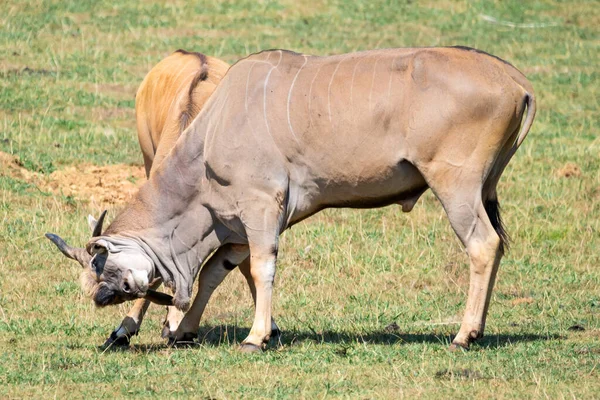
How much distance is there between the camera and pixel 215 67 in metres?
9.65

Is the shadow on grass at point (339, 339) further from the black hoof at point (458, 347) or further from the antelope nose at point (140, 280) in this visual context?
the antelope nose at point (140, 280)

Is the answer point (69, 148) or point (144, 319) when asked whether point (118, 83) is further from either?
point (144, 319)

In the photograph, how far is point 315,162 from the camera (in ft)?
25.3

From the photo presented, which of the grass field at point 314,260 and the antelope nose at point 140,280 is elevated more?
the antelope nose at point 140,280

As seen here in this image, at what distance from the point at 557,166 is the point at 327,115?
641 centimetres

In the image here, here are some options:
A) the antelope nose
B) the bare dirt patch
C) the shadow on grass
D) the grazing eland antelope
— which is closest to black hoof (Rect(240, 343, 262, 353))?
the grazing eland antelope

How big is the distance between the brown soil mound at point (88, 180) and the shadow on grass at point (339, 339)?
3.75m

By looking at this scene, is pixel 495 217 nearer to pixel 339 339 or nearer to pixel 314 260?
pixel 339 339

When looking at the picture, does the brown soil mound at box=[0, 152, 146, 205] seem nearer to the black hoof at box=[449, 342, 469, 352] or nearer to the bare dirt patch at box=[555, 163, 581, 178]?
the bare dirt patch at box=[555, 163, 581, 178]

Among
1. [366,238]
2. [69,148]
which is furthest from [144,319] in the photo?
[69,148]

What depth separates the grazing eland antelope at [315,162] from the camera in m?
7.49

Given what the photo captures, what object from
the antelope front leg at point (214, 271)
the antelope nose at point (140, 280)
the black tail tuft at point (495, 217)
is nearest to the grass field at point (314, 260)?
the antelope front leg at point (214, 271)

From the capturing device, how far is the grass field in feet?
22.5

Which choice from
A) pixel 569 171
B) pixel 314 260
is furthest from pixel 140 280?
pixel 569 171
